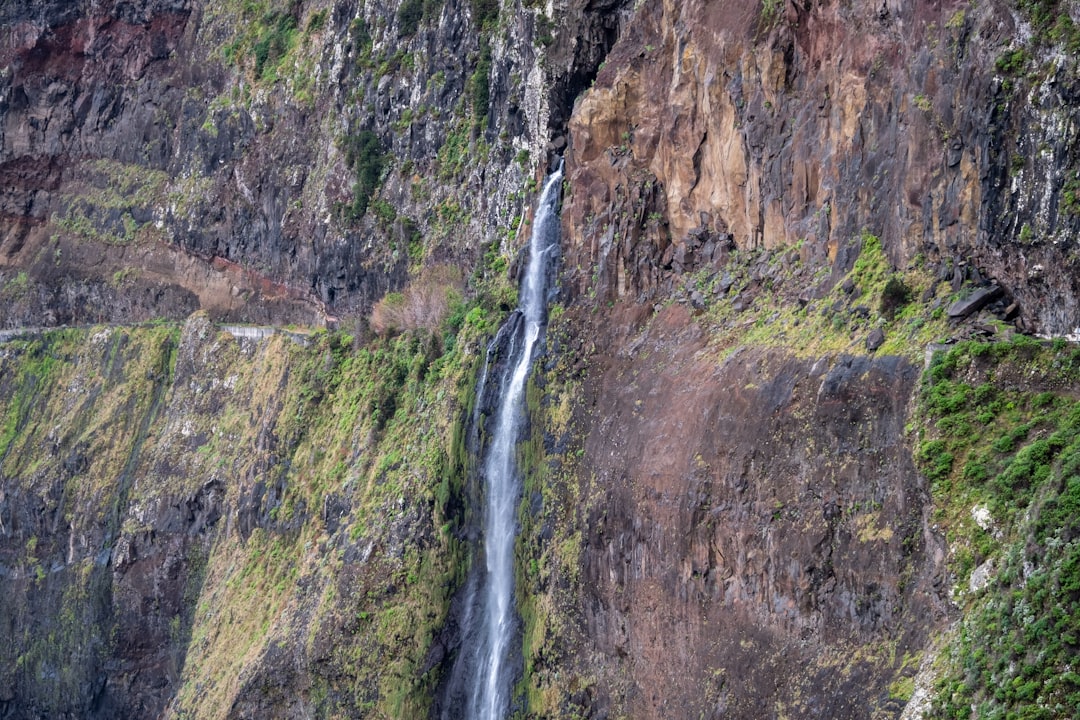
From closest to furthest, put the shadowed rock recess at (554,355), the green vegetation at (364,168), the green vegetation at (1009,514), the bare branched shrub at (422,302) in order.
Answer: the green vegetation at (1009,514) → the shadowed rock recess at (554,355) → the bare branched shrub at (422,302) → the green vegetation at (364,168)

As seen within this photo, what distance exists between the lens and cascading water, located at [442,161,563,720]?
39.3 meters

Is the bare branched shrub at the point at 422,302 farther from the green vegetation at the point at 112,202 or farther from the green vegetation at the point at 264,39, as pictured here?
the green vegetation at the point at 112,202

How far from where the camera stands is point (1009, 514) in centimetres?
2159

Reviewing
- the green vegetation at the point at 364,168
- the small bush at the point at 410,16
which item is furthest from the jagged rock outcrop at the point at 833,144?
the green vegetation at the point at 364,168

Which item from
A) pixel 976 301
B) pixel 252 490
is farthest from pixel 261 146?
pixel 976 301

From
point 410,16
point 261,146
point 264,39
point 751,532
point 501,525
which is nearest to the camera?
point 751,532

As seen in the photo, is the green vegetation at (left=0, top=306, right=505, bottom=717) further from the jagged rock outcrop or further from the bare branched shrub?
the jagged rock outcrop

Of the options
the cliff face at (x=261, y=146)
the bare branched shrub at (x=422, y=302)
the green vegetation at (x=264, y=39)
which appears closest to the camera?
the bare branched shrub at (x=422, y=302)

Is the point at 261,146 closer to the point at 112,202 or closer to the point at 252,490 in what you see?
the point at 112,202

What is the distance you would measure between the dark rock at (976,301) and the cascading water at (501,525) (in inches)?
704

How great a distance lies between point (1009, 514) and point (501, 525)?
21.2m

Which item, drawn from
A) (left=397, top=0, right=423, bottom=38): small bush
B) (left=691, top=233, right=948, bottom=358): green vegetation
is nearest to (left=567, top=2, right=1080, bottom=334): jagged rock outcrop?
(left=691, top=233, right=948, bottom=358): green vegetation

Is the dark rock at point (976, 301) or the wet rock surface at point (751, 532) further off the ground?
the dark rock at point (976, 301)

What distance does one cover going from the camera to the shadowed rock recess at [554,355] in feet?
78.7
